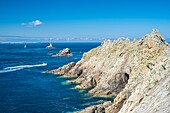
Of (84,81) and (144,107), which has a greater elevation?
(144,107)

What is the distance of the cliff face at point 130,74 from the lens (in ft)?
116

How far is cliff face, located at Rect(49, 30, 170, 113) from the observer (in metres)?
35.3

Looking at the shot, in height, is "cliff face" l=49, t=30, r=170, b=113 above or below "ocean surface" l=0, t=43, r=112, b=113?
above

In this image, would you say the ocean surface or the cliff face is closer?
the cliff face

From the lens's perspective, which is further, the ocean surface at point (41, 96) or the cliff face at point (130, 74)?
the ocean surface at point (41, 96)

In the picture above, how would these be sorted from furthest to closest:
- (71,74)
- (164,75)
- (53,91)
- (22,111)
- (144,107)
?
(71,74) → (53,91) → (22,111) → (164,75) → (144,107)

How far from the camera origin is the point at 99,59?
96.9 metres

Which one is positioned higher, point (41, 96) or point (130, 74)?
point (130, 74)

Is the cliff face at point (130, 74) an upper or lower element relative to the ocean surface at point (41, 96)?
upper

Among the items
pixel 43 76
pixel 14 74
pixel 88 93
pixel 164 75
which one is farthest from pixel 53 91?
pixel 164 75

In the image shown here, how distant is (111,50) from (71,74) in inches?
820

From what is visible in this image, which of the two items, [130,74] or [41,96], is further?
[41,96]

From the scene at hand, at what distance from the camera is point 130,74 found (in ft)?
197

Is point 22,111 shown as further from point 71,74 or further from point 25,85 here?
point 71,74
